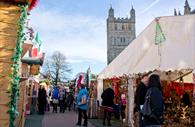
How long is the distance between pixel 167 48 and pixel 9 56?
12.7 feet

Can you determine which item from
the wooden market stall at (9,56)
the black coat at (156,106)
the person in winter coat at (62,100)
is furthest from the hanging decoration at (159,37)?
the person in winter coat at (62,100)

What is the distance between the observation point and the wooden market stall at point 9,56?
5.49 metres

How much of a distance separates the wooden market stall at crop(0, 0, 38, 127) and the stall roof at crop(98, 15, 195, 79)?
3.56 metres

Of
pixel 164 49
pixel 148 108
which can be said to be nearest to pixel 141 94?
pixel 164 49

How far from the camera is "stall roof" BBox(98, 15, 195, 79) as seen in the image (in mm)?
7348

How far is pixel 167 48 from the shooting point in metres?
7.90

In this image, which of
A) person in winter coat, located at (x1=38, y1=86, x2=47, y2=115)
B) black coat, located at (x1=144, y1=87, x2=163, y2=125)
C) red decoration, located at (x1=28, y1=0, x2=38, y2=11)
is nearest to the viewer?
red decoration, located at (x1=28, y1=0, x2=38, y2=11)

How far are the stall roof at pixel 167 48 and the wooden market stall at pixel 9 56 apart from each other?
3.56 m

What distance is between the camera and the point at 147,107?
657cm

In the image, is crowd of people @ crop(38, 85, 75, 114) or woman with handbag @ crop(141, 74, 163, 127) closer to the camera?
woman with handbag @ crop(141, 74, 163, 127)

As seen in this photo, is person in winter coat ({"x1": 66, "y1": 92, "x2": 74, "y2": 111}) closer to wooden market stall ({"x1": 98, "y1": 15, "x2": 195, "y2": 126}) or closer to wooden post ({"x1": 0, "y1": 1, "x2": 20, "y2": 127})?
wooden market stall ({"x1": 98, "y1": 15, "x2": 195, "y2": 126})

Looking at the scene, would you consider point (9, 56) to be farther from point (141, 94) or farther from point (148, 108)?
point (141, 94)

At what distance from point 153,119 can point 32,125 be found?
810 centimetres

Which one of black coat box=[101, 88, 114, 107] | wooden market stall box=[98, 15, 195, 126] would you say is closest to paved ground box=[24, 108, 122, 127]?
black coat box=[101, 88, 114, 107]
